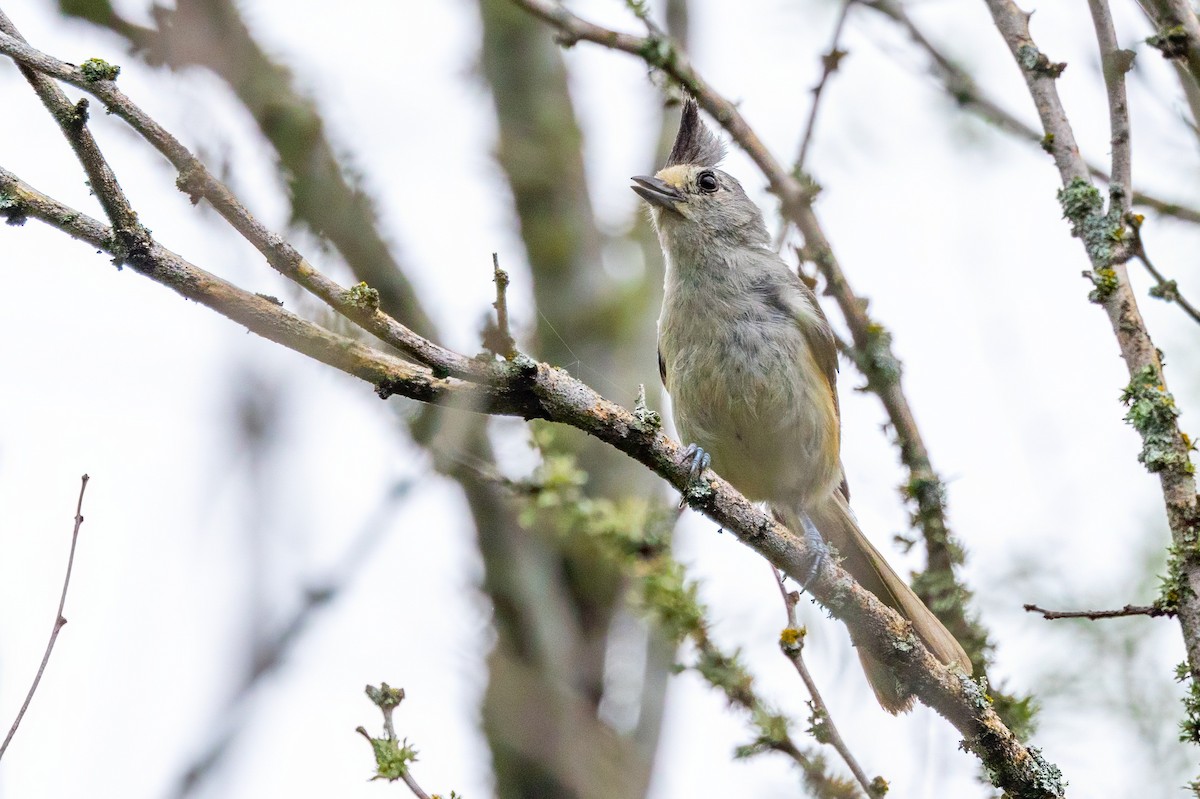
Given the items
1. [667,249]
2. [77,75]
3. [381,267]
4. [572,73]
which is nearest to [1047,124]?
[667,249]

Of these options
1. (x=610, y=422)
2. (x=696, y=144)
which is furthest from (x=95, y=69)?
(x=696, y=144)

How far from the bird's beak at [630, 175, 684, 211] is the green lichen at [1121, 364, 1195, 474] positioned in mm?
2706

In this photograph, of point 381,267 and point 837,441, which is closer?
point 837,441

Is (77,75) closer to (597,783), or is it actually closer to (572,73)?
(597,783)

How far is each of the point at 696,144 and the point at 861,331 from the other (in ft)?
6.91

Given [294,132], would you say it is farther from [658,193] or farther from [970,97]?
[970,97]

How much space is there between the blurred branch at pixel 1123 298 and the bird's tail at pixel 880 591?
0.69 meters

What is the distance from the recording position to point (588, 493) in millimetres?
6875

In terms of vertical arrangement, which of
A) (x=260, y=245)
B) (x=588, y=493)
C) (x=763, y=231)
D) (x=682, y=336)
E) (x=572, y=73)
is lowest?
(x=260, y=245)

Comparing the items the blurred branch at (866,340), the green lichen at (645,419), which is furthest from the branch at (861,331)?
the green lichen at (645,419)

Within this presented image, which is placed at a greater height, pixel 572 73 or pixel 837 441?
pixel 572 73

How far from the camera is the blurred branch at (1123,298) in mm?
2701

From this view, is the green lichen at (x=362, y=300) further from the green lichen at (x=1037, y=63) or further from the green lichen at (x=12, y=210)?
the green lichen at (x=1037, y=63)

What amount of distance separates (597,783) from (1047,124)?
323cm
